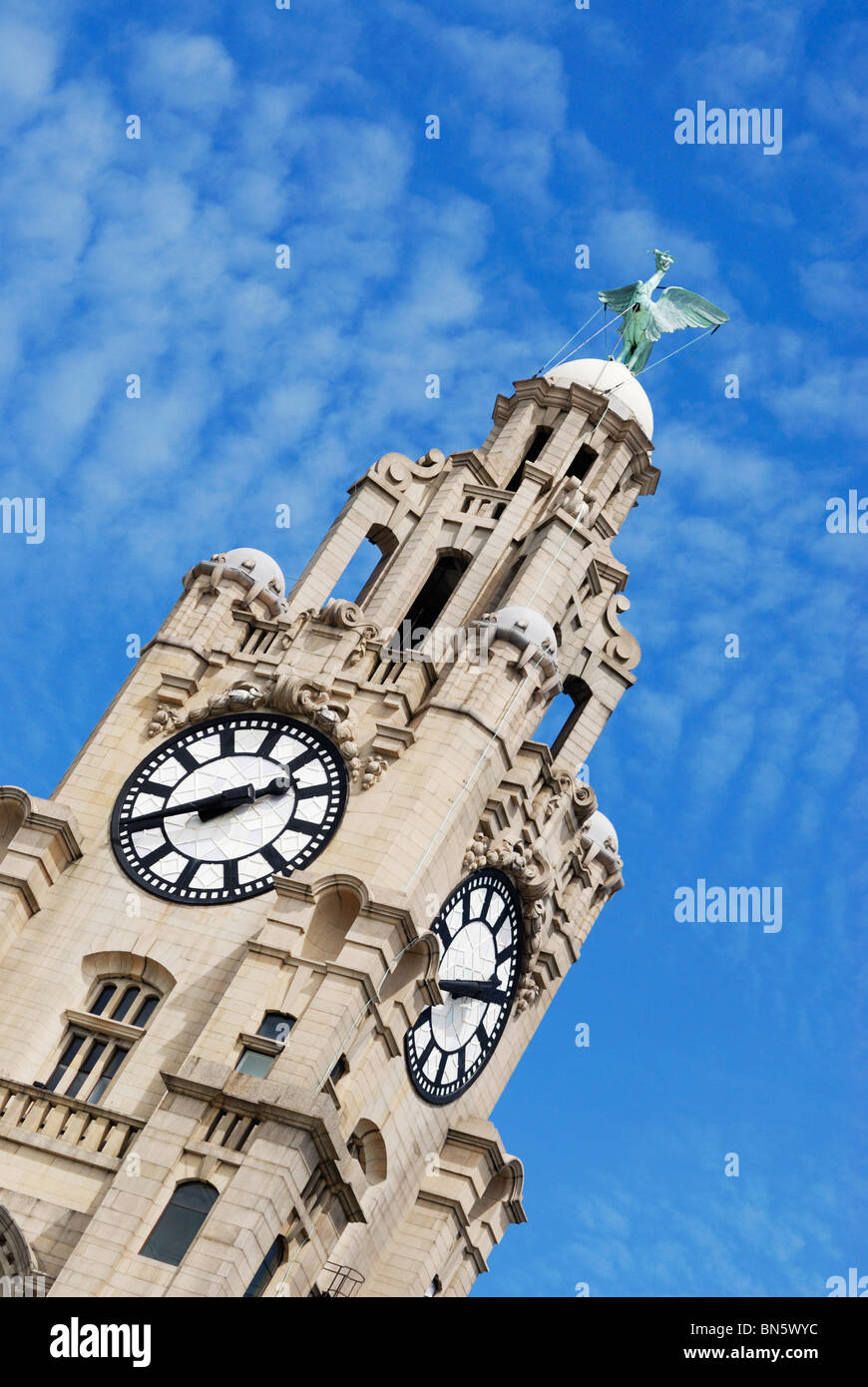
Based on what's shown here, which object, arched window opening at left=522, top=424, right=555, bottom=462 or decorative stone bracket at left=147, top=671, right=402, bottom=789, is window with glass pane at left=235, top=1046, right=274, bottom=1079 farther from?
arched window opening at left=522, top=424, right=555, bottom=462

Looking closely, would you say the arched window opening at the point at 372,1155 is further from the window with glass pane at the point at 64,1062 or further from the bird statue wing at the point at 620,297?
the bird statue wing at the point at 620,297

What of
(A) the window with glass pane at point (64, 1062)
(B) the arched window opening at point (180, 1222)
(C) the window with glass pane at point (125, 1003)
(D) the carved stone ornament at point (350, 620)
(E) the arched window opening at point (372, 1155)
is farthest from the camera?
(D) the carved stone ornament at point (350, 620)

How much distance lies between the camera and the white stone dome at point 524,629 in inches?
1631

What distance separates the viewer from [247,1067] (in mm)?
34906

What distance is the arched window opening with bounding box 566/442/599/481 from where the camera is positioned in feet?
163

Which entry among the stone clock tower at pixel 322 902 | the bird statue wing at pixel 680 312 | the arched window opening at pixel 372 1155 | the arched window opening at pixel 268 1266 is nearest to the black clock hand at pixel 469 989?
the stone clock tower at pixel 322 902

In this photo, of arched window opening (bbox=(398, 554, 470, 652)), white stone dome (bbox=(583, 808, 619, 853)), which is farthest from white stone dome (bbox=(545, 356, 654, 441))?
white stone dome (bbox=(583, 808, 619, 853))

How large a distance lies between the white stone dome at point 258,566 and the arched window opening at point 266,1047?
1162 cm

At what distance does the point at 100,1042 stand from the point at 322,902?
465 cm

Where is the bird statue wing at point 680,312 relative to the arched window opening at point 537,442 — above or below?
above

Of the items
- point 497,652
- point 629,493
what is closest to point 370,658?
point 497,652
